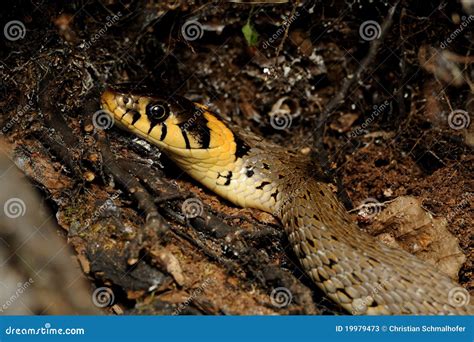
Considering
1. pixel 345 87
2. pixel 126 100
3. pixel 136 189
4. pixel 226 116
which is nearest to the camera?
pixel 136 189

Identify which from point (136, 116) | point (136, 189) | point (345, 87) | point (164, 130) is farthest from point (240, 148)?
point (345, 87)

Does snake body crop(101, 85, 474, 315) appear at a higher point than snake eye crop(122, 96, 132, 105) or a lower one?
higher

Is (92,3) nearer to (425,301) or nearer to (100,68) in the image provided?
(100,68)

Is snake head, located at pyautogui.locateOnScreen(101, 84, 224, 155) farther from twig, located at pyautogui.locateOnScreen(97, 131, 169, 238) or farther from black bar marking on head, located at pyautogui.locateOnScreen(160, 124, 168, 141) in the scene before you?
twig, located at pyautogui.locateOnScreen(97, 131, 169, 238)

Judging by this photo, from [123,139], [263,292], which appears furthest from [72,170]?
[263,292]

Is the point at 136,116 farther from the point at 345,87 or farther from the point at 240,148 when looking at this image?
the point at 345,87

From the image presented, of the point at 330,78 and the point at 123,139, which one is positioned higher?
the point at 330,78

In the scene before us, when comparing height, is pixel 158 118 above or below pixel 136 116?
above

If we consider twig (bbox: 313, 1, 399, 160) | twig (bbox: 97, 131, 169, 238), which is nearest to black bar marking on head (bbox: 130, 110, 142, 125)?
twig (bbox: 97, 131, 169, 238)
